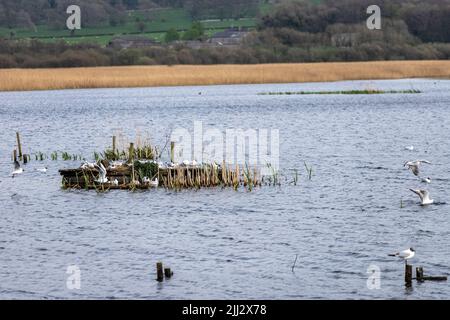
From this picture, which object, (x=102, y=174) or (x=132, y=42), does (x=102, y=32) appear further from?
(x=102, y=174)

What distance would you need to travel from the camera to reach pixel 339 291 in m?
19.9

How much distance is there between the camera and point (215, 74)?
300 ft

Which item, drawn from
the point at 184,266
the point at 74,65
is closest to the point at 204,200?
the point at 184,266

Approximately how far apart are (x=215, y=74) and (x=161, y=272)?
7136 cm

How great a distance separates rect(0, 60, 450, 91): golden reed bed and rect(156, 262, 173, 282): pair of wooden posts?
6356 centimetres

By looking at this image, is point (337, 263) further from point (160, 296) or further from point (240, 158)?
point (240, 158)

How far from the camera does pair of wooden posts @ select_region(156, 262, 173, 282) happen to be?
20.8 metres

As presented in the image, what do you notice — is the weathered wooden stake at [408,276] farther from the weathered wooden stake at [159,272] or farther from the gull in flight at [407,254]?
the weathered wooden stake at [159,272]

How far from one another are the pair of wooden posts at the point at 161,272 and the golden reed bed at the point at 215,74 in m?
63.6

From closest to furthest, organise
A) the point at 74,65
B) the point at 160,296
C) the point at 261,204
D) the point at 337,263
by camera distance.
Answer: the point at 160,296, the point at 337,263, the point at 261,204, the point at 74,65

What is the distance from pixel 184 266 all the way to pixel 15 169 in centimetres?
1689

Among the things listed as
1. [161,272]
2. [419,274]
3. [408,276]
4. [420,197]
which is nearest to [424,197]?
[420,197]

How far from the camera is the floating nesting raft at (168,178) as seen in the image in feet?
104

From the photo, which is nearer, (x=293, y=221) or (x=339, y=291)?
(x=339, y=291)
